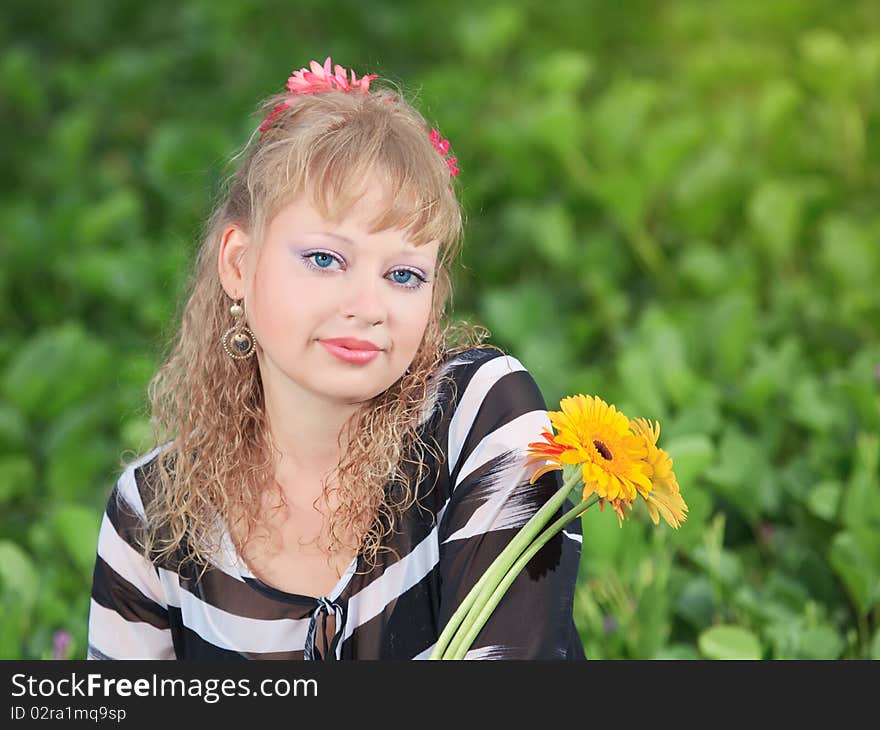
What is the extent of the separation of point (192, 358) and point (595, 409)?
17.7 inches

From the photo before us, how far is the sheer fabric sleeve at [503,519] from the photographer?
3.25 feet

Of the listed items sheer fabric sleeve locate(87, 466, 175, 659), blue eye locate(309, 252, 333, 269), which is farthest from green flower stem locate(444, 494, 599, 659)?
sheer fabric sleeve locate(87, 466, 175, 659)

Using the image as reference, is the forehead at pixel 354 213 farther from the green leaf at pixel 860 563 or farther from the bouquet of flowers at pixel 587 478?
the green leaf at pixel 860 563

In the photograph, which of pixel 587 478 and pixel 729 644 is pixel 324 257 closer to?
pixel 587 478

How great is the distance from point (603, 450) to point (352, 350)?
0.77 ft

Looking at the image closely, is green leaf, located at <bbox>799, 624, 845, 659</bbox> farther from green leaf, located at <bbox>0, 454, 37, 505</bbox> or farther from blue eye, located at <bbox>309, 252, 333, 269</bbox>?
green leaf, located at <bbox>0, 454, 37, 505</bbox>

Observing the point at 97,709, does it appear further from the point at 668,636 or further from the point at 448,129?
the point at 448,129

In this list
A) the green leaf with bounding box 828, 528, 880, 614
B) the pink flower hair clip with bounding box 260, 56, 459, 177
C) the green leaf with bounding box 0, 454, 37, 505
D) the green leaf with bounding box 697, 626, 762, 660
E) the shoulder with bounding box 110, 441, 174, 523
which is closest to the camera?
Result: the pink flower hair clip with bounding box 260, 56, 459, 177

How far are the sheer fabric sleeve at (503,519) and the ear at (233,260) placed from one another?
0.72 ft

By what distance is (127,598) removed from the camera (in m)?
1.21

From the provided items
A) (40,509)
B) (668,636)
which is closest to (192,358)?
(668,636)

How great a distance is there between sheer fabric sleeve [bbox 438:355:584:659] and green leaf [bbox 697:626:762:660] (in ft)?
1.29

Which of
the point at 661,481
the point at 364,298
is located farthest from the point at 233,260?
the point at 661,481

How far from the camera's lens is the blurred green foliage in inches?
66.4
